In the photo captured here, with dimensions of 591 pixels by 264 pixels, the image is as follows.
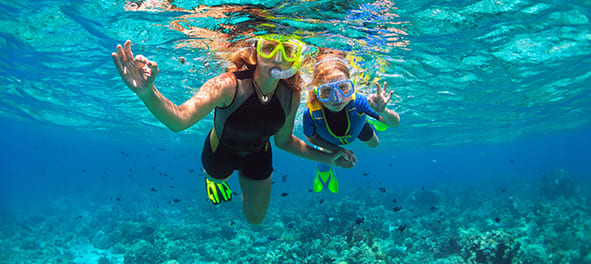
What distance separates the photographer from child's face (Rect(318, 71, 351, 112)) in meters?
4.79

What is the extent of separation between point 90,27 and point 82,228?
1965 cm

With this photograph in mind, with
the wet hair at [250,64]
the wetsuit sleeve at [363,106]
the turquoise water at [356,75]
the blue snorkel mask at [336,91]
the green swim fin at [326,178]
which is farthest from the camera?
the turquoise water at [356,75]

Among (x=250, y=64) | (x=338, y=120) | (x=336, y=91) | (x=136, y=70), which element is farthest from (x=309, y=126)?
(x=136, y=70)

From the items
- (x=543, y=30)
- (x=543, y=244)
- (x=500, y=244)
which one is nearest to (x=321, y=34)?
(x=543, y=30)

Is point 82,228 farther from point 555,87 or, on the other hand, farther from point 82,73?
point 555,87

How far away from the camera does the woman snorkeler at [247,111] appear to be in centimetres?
258

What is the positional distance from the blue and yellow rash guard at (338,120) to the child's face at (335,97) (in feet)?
0.76

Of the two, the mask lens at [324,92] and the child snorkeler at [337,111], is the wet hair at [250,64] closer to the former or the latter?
the mask lens at [324,92]

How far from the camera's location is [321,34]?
9.54m

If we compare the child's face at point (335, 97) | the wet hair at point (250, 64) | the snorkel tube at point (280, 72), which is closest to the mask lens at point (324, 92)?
the child's face at point (335, 97)

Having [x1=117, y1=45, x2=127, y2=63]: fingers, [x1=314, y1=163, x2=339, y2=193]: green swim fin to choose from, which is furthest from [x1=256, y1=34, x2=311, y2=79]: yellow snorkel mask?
[x1=314, y1=163, x2=339, y2=193]: green swim fin

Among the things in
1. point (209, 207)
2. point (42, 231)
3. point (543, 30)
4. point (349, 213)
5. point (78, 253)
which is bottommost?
point (42, 231)

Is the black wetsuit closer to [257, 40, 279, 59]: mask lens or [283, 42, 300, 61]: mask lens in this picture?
[257, 40, 279, 59]: mask lens

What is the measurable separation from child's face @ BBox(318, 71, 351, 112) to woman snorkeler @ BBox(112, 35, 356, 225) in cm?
80
